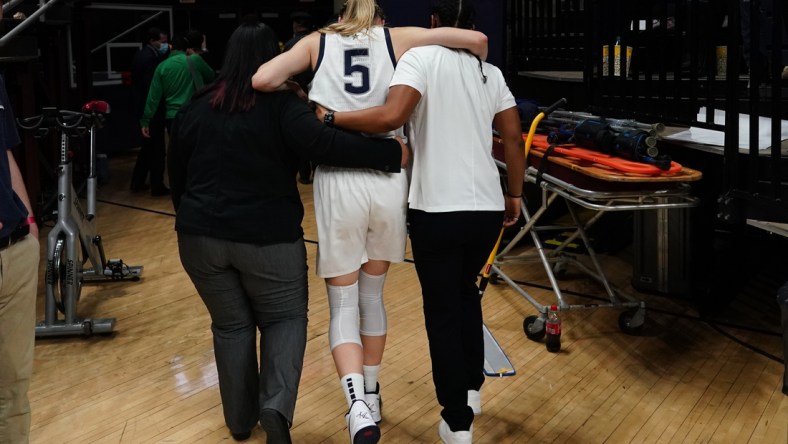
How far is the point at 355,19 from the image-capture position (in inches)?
111

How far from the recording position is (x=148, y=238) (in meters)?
6.60

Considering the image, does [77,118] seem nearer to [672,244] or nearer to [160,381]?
[160,381]

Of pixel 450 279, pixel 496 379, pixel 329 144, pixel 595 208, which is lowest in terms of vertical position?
pixel 496 379

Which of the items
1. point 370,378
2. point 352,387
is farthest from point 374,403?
point 352,387

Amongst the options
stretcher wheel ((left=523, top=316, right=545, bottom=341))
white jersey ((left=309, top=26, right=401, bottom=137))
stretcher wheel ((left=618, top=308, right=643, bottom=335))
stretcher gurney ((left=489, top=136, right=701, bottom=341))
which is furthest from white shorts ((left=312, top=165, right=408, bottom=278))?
stretcher wheel ((left=618, top=308, right=643, bottom=335))

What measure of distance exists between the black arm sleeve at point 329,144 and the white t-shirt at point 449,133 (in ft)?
0.36

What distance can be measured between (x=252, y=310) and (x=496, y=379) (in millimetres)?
1202

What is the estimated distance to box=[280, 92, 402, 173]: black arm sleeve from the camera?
2.73 meters

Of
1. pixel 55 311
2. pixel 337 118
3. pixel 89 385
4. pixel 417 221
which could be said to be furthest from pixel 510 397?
pixel 55 311

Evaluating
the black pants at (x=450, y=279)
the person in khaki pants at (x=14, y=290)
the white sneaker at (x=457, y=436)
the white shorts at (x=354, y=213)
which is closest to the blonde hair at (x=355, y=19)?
the white shorts at (x=354, y=213)

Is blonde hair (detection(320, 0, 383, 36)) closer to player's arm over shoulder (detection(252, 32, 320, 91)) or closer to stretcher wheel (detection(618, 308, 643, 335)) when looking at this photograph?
player's arm over shoulder (detection(252, 32, 320, 91))

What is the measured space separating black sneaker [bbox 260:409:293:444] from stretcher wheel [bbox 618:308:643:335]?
203cm

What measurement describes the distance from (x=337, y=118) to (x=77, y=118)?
2.24m

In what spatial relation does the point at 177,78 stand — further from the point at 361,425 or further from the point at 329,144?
the point at 361,425
